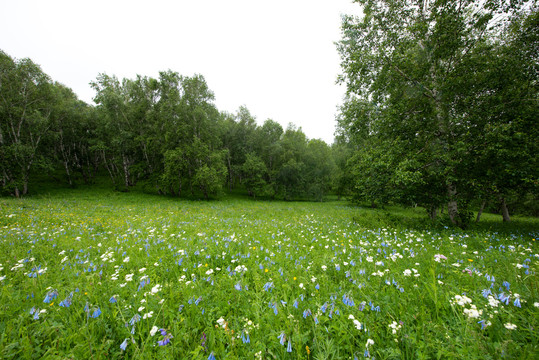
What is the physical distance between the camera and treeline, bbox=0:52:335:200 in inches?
846

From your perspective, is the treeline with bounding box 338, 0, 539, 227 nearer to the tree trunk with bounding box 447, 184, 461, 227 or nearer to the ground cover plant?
the tree trunk with bounding box 447, 184, 461, 227

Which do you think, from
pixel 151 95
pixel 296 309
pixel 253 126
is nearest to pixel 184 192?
pixel 151 95

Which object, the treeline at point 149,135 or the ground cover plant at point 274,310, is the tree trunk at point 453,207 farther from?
the treeline at point 149,135

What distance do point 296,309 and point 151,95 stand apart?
34.5 meters

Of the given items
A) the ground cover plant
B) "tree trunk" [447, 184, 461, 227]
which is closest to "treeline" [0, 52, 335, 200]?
the ground cover plant

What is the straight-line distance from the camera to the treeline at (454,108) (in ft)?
23.0

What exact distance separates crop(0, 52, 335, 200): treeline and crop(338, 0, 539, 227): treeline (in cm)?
2055

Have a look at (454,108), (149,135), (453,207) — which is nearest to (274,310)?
(453,207)

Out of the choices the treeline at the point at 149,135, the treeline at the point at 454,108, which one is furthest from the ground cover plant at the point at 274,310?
the treeline at the point at 149,135

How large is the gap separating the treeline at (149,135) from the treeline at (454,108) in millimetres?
20550

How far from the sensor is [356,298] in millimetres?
2805

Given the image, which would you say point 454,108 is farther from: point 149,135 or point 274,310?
point 149,135

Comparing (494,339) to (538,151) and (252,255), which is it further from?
(538,151)

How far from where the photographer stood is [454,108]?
855 cm
